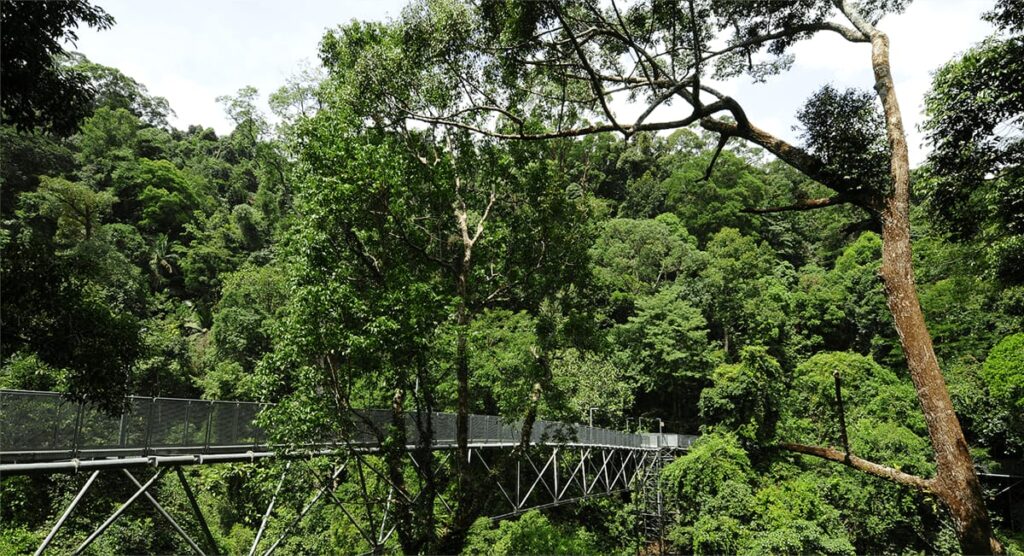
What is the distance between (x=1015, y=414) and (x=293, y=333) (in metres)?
23.6

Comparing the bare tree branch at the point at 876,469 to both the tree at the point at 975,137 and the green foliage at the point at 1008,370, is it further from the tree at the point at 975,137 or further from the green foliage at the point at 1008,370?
the green foliage at the point at 1008,370


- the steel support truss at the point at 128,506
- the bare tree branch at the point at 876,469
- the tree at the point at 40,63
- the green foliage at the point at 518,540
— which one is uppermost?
the tree at the point at 40,63

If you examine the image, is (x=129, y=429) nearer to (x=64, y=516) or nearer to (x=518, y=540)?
(x=64, y=516)

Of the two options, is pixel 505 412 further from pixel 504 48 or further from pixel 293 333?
pixel 504 48

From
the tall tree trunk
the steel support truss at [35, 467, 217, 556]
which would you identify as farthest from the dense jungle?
the steel support truss at [35, 467, 217, 556]

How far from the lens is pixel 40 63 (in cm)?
490

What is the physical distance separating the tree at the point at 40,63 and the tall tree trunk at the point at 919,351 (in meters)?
7.05

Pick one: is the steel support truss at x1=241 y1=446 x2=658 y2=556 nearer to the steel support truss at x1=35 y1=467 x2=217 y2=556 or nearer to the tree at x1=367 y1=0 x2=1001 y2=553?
the steel support truss at x1=35 y1=467 x2=217 y2=556

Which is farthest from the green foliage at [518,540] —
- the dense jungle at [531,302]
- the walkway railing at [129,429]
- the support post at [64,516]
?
→ the support post at [64,516]

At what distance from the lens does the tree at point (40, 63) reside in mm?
4672

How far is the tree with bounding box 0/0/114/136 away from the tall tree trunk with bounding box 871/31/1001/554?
23.1 ft

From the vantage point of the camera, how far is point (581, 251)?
33.9ft

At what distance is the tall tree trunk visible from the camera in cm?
345

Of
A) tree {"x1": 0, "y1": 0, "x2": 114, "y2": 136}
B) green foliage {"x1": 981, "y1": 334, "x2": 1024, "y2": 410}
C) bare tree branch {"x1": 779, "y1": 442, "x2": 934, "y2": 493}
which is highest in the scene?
tree {"x1": 0, "y1": 0, "x2": 114, "y2": 136}
